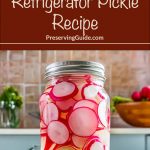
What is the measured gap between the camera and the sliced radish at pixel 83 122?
14.8 inches

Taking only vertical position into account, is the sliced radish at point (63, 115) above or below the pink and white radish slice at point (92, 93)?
below

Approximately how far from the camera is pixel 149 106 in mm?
1308

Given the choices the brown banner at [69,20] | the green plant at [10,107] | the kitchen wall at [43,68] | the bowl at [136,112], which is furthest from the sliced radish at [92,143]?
the kitchen wall at [43,68]

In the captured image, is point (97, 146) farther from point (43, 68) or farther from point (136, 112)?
point (43, 68)

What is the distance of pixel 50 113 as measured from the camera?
0.39m

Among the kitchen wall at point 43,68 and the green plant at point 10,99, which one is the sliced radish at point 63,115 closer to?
the green plant at point 10,99

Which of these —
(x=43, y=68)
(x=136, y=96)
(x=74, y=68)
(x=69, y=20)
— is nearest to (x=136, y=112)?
(x=136, y=96)

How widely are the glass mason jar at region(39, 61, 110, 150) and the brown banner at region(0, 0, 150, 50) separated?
0.80 meters

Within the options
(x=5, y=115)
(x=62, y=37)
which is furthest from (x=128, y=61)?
(x=5, y=115)

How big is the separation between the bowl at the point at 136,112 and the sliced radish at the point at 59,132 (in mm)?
953

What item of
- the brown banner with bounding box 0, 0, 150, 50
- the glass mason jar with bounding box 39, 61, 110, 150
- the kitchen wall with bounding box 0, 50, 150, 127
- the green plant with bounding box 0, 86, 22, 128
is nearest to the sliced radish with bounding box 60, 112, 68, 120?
the glass mason jar with bounding box 39, 61, 110, 150

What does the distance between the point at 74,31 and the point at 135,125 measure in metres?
0.39

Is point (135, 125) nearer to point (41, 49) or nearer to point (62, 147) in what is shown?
point (41, 49)

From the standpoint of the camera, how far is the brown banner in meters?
1.20
